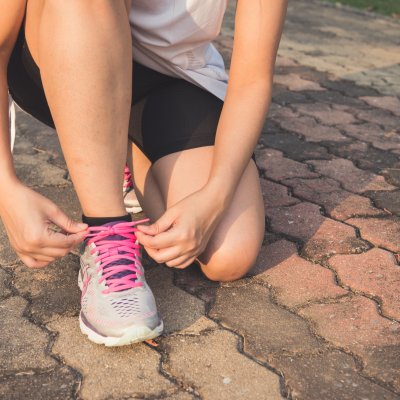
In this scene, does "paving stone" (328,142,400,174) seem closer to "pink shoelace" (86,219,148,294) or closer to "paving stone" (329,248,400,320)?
"paving stone" (329,248,400,320)

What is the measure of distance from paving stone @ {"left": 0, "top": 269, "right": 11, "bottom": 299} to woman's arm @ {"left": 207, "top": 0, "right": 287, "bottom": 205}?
60cm

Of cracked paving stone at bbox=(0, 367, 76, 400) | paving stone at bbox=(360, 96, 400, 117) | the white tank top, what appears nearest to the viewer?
cracked paving stone at bbox=(0, 367, 76, 400)

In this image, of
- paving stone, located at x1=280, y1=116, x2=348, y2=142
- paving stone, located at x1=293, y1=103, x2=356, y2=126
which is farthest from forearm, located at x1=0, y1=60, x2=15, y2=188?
paving stone, located at x1=293, y1=103, x2=356, y2=126

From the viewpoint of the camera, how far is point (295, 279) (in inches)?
81.7

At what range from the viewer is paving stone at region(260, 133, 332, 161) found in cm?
303

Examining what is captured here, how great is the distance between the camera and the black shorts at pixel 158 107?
7.00 feet

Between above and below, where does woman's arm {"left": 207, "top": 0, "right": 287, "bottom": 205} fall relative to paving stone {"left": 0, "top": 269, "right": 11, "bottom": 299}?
above

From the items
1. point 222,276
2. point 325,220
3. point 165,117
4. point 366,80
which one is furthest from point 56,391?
point 366,80

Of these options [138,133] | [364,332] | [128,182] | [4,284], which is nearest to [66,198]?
[128,182]

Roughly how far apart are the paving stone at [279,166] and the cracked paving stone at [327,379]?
1125mm

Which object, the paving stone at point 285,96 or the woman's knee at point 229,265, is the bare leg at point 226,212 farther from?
the paving stone at point 285,96

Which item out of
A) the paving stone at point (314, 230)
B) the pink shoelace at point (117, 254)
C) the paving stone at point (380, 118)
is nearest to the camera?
the pink shoelace at point (117, 254)

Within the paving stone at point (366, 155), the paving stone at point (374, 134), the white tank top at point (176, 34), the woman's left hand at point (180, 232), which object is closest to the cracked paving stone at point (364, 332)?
the woman's left hand at point (180, 232)

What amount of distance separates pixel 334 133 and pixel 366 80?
1121 millimetres
